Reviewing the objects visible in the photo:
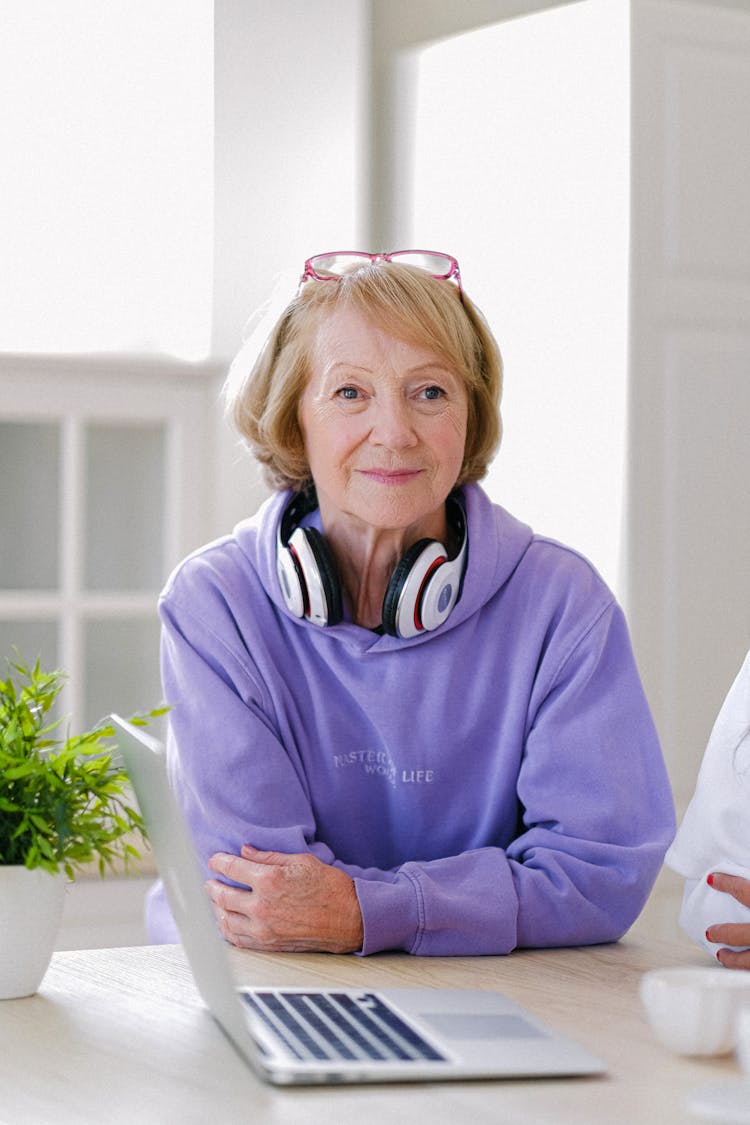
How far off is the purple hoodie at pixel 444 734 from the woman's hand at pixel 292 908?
2.7 inches

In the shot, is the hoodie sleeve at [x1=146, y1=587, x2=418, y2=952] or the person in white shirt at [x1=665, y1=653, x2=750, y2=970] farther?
the hoodie sleeve at [x1=146, y1=587, x2=418, y2=952]

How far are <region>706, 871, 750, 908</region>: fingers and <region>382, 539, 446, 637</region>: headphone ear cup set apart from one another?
504 mm

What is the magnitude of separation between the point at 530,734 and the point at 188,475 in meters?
1.69

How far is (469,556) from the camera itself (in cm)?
202

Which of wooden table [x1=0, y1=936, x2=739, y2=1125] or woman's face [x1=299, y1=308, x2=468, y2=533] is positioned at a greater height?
woman's face [x1=299, y1=308, x2=468, y2=533]

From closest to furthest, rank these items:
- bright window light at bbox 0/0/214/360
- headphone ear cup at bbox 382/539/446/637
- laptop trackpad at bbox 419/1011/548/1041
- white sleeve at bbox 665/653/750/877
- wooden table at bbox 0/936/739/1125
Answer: wooden table at bbox 0/936/739/1125, laptop trackpad at bbox 419/1011/548/1041, white sleeve at bbox 665/653/750/877, headphone ear cup at bbox 382/539/446/637, bright window light at bbox 0/0/214/360

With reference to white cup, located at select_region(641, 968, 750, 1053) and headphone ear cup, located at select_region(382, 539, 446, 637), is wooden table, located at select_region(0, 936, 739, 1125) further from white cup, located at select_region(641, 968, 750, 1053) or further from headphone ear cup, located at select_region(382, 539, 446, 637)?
headphone ear cup, located at select_region(382, 539, 446, 637)

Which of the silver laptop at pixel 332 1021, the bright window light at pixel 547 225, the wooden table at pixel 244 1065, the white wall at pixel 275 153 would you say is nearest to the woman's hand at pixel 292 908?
the wooden table at pixel 244 1065

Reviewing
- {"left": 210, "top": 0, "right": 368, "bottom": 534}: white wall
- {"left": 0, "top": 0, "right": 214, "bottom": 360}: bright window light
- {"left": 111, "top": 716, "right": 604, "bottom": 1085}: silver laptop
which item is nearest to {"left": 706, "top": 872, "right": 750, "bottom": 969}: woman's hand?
{"left": 111, "top": 716, "right": 604, "bottom": 1085}: silver laptop

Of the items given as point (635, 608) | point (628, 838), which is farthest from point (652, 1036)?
point (635, 608)

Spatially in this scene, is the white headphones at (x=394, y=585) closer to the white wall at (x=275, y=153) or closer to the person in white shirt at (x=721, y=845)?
the person in white shirt at (x=721, y=845)

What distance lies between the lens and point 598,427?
3.14 m

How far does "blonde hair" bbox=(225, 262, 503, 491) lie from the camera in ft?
6.63

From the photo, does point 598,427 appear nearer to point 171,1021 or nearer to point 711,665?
point 711,665
